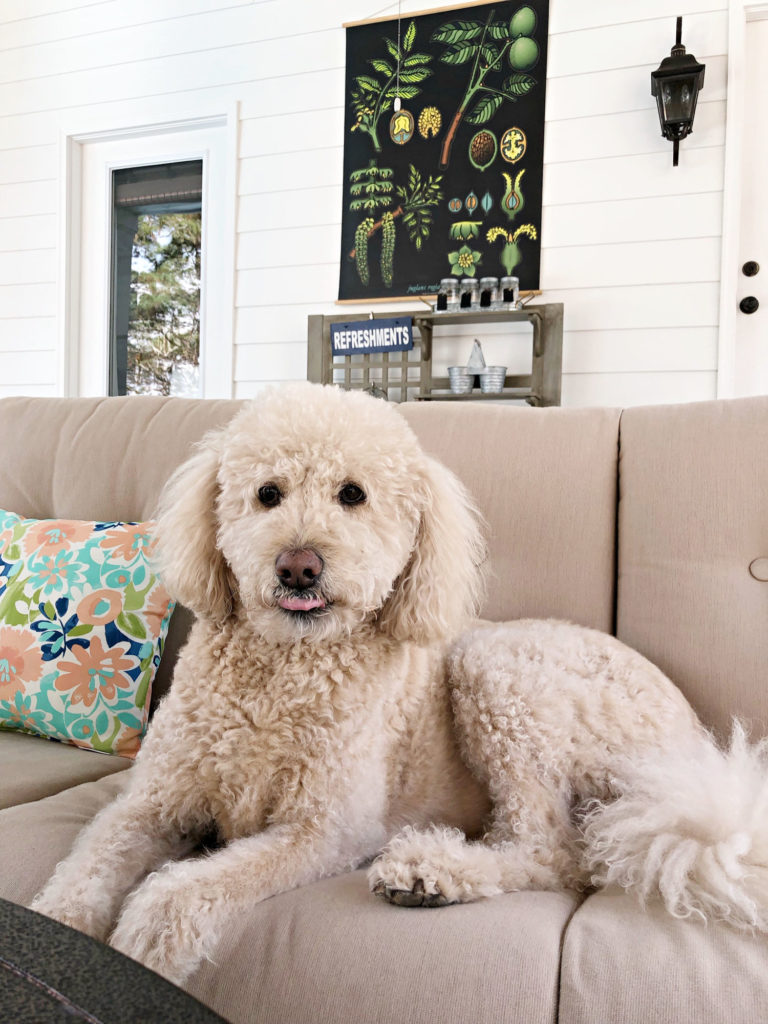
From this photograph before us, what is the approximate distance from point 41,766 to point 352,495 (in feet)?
2.56

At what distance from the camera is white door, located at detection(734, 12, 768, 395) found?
2752mm

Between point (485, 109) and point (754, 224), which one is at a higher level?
point (485, 109)

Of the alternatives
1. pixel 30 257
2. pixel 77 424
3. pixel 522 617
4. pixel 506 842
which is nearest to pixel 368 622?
pixel 506 842

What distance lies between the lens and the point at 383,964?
827mm

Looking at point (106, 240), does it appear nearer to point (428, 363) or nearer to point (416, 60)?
point (416, 60)

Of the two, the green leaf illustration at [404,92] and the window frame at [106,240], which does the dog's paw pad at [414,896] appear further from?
the green leaf illustration at [404,92]

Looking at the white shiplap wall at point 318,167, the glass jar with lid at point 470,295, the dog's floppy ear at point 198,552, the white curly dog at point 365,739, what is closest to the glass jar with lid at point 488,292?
the glass jar with lid at point 470,295

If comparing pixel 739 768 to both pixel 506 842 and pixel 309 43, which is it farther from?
pixel 309 43

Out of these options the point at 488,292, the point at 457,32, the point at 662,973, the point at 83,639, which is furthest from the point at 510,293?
the point at 662,973

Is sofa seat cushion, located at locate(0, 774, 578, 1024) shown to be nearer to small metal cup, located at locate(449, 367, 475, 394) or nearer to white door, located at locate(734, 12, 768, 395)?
small metal cup, located at locate(449, 367, 475, 394)

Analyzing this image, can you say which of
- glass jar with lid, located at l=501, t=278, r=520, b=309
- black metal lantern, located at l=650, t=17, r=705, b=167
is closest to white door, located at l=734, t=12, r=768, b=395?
black metal lantern, located at l=650, t=17, r=705, b=167

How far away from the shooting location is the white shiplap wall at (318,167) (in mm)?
2840

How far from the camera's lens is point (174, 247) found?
3.78 meters

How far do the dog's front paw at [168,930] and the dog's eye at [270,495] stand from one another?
482mm
